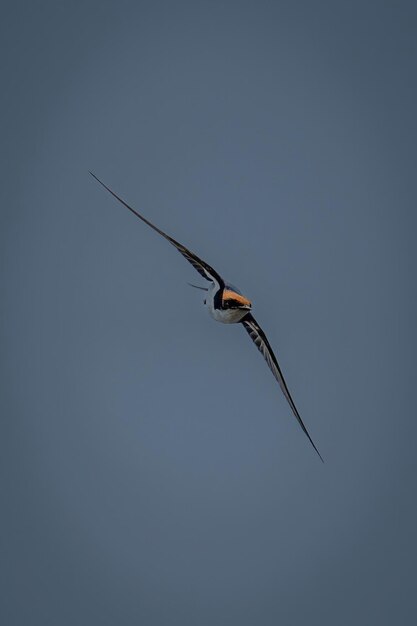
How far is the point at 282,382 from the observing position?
447 inches

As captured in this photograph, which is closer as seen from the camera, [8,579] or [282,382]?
[282,382]

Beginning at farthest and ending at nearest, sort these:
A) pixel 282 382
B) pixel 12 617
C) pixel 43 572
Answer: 1. pixel 43 572
2. pixel 12 617
3. pixel 282 382

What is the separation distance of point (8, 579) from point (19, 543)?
516cm

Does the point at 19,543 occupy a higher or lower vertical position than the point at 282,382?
lower

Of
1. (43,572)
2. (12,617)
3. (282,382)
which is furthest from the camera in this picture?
(43,572)

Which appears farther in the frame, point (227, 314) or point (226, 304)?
point (227, 314)

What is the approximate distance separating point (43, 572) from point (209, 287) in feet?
158

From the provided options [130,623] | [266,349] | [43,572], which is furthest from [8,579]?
[266,349]

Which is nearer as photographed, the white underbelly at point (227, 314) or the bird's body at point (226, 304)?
the bird's body at point (226, 304)

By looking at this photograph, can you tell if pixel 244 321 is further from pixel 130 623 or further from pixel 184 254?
pixel 130 623

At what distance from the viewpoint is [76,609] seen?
165 feet

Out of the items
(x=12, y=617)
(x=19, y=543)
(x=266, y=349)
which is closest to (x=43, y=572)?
(x=19, y=543)

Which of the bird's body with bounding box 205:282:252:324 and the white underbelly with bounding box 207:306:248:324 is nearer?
the bird's body with bounding box 205:282:252:324

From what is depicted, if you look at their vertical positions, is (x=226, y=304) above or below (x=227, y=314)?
above
